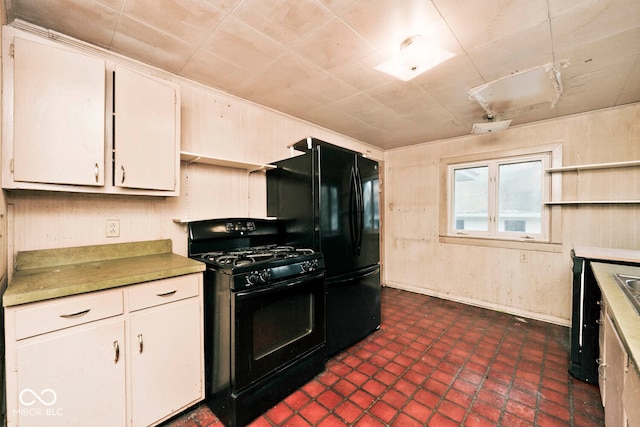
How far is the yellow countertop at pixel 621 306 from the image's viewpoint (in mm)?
838

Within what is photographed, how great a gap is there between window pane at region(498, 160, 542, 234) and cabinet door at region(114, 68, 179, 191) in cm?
377

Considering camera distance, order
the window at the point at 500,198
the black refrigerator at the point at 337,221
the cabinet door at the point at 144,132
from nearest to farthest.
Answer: the cabinet door at the point at 144,132 → the black refrigerator at the point at 337,221 → the window at the point at 500,198

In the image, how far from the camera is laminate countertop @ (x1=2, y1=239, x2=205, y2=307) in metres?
1.14

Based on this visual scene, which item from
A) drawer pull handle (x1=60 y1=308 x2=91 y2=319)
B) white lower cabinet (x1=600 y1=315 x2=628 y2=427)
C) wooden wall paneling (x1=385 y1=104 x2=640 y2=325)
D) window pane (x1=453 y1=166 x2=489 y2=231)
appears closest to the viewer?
white lower cabinet (x1=600 y1=315 x2=628 y2=427)

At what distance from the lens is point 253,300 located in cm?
157

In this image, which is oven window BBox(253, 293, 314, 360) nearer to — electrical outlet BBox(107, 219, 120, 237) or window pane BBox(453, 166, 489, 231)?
electrical outlet BBox(107, 219, 120, 237)

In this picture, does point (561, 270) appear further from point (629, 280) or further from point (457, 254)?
point (629, 280)

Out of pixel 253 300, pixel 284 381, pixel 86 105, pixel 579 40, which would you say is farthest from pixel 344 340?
pixel 579 40

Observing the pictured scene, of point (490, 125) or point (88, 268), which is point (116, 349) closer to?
point (88, 268)

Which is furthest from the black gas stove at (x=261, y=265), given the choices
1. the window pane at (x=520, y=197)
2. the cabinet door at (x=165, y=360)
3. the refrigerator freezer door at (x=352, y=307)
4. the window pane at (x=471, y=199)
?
the window pane at (x=520, y=197)

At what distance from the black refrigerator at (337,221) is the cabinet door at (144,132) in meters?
0.97

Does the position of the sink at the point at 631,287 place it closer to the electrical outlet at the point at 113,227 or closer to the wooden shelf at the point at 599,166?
the wooden shelf at the point at 599,166

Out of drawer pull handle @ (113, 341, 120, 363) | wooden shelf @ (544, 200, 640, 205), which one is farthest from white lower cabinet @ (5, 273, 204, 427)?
wooden shelf @ (544, 200, 640, 205)

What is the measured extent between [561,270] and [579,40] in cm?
247
